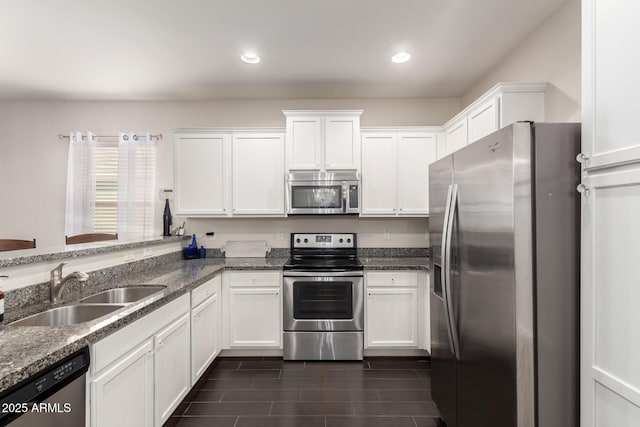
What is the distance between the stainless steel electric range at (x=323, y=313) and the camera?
306 centimetres

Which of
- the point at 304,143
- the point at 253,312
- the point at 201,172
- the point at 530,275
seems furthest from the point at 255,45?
the point at 530,275

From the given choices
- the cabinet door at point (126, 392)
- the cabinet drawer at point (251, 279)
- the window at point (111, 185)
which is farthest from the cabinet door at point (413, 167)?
the window at point (111, 185)

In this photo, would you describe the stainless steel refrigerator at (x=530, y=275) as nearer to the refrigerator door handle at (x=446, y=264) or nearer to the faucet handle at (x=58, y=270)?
the refrigerator door handle at (x=446, y=264)

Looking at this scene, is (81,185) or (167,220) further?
(81,185)

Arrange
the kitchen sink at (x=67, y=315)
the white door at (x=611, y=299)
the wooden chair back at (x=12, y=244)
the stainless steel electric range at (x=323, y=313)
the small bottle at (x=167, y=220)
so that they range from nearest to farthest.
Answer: the white door at (x=611, y=299), the kitchen sink at (x=67, y=315), the stainless steel electric range at (x=323, y=313), the wooden chair back at (x=12, y=244), the small bottle at (x=167, y=220)

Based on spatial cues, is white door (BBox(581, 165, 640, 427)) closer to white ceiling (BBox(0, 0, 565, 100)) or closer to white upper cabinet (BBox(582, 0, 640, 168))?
white upper cabinet (BBox(582, 0, 640, 168))

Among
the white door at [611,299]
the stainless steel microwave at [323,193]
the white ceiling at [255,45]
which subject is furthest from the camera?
the stainless steel microwave at [323,193]

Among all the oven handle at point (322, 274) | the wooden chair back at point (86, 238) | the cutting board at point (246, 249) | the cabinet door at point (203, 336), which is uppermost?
the wooden chair back at point (86, 238)

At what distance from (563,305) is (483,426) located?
0.72 meters

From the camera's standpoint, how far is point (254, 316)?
312cm

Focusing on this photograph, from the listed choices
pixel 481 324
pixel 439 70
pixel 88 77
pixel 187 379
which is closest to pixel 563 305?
pixel 481 324

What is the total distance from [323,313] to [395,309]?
0.71 meters

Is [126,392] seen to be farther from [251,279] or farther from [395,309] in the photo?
[395,309]

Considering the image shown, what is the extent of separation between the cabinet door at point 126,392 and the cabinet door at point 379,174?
7.95 ft
